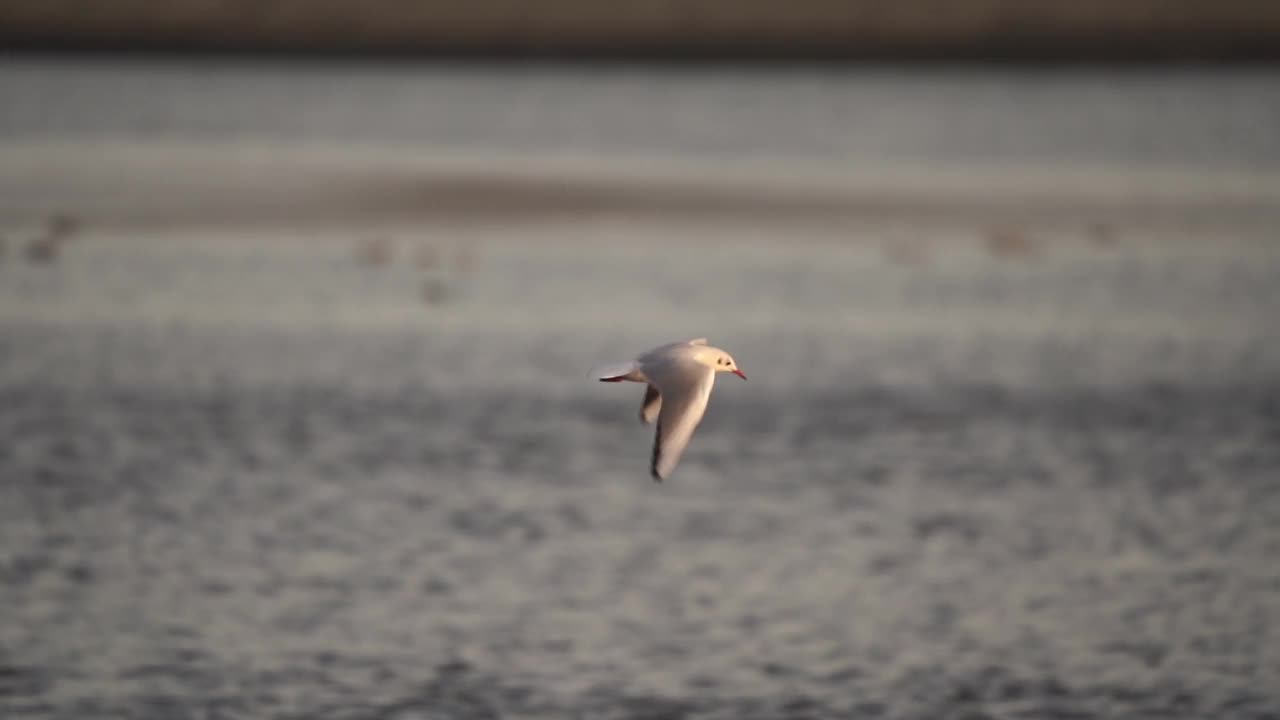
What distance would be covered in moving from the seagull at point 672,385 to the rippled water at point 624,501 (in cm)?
515

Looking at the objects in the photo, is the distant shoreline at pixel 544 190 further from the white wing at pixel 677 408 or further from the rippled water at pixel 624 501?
the white wing at pixel 677 408

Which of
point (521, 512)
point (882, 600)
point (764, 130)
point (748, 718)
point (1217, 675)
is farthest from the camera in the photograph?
point (764, 130)

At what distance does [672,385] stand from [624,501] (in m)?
12.4

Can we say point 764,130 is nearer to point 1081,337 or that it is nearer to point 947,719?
point 1081,337

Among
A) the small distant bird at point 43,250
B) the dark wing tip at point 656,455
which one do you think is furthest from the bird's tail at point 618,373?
the small distant bird at point 43,250

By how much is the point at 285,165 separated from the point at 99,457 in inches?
1599

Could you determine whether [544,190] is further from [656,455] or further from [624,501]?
[656,455]

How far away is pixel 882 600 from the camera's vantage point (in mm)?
17594

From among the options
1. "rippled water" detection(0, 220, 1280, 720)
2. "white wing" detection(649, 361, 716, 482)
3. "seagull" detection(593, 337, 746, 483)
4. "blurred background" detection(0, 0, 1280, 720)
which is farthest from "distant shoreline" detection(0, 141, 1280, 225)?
"white wing" detection(649, 361, 716, 482)

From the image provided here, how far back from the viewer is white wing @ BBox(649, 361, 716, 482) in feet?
28.5

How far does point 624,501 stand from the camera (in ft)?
70.9

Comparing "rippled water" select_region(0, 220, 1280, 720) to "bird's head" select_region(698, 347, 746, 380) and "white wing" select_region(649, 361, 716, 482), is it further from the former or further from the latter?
"white wing" select_region(649, 361, 716, 482)

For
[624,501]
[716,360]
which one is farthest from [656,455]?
[624,501]

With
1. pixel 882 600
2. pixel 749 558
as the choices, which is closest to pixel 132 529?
pixel 749 558
